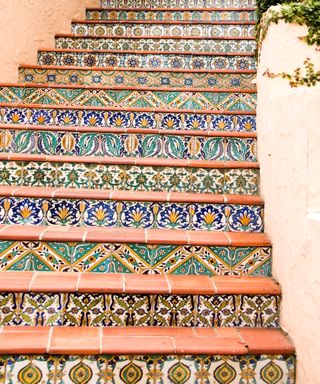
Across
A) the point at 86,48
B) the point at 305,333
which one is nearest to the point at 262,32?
the point at 305,333

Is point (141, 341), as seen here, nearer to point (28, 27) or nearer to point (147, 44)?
point (147, 44)

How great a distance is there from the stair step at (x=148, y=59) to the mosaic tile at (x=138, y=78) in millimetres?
235

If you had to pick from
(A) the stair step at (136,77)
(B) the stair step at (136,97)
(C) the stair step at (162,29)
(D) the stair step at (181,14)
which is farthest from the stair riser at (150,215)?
(D) the stair step at (181,14)

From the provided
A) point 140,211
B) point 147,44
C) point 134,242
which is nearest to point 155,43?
point 147,44

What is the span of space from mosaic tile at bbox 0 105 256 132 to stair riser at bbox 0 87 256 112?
0.25 m

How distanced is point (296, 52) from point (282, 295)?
97 cm

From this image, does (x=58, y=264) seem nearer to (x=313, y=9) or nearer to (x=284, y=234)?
(x=284, y=234)

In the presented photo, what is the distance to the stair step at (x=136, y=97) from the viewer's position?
2.70m

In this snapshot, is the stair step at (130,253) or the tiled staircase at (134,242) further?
the stair step at (130,253)

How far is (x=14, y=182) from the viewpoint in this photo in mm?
2080

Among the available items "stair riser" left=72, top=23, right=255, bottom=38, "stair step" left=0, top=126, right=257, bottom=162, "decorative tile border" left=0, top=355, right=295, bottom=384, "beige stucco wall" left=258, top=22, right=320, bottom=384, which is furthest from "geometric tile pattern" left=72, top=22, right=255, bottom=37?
"decorative tile border" left=0, top=355, right=295, bottom=384

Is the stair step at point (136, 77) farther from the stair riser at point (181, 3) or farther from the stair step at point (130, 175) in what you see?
the stair riser at point (181, 3)

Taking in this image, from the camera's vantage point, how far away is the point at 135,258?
5.74 ft

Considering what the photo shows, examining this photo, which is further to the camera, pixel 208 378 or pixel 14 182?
pixel 14 182
